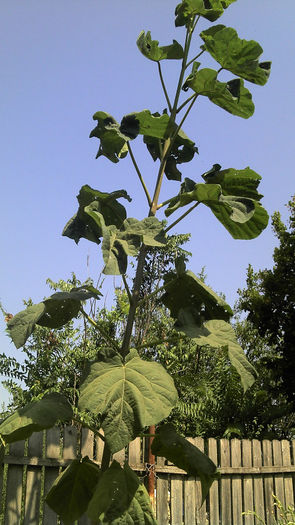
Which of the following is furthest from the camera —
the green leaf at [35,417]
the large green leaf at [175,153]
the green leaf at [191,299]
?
the large green leaf at [175,153]

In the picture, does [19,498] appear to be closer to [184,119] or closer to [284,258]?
[184,119]

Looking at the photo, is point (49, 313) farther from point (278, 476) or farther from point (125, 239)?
point (278, 476)

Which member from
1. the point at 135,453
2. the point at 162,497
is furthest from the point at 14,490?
the point at 162,497

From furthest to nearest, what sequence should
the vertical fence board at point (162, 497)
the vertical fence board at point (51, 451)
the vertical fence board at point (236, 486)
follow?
the vertical fence board at point (236, 486) < the vertical fence board at point (162, 497) < the vertical fence board at point (51, 451)

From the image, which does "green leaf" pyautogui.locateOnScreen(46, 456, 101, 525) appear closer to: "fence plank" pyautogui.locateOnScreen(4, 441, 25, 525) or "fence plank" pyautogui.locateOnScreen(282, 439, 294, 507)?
"fence plank" pyautogui.locateOnScreen(4, 441, 25, 525)

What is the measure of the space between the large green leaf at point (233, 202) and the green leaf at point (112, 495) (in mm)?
1263

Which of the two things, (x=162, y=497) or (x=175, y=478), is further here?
(x=175, y=478)

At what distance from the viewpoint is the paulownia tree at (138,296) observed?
2.23m

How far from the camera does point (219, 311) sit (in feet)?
9.15

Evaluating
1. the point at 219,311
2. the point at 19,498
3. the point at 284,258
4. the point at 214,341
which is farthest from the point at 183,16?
the point at 284,258

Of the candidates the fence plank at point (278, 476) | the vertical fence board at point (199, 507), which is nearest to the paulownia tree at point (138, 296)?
the vertical fence board at point (199, 507)

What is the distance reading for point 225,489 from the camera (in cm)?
564

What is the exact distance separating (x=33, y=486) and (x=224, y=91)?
2.97 metres

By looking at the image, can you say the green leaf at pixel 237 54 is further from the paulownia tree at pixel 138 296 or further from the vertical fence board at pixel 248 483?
the vertical fence board at pixel 248 483
